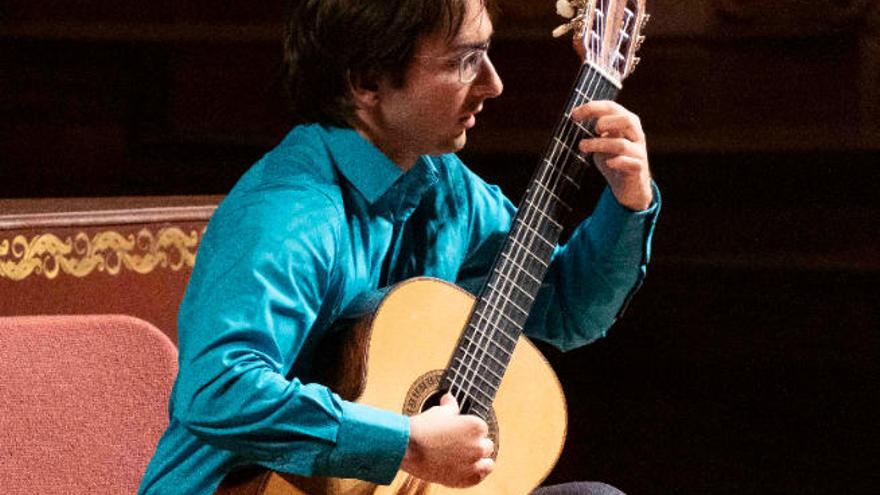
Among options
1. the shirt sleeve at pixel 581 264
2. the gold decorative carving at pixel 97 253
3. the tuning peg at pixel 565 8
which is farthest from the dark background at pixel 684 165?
the tuning peg at pixel 565 8

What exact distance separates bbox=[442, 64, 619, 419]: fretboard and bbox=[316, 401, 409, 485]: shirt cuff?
7.5 inches

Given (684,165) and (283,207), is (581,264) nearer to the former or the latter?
(283,207)

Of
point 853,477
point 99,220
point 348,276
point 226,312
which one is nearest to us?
point 226,312

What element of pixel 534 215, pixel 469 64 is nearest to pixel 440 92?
pixel 469 64

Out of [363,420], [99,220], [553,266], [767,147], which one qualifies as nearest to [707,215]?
[767,147]

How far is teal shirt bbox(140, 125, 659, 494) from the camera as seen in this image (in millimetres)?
1268

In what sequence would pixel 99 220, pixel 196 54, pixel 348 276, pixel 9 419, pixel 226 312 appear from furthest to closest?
pixel 196 54, pixel 99 220, pixel 9 419, pixel 348 276, pixel 226 312

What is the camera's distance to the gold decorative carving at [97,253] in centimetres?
199

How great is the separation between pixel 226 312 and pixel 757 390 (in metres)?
1.42

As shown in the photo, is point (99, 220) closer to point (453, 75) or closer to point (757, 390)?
point (453, 75)

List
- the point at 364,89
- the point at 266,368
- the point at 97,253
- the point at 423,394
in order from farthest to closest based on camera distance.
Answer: the point at 97,253 → the point at 364,89 → the point at 423,394 → the point at 266,368

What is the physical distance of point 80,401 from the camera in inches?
64.9

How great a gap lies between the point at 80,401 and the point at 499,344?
519mm

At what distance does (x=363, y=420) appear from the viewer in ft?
4.21
